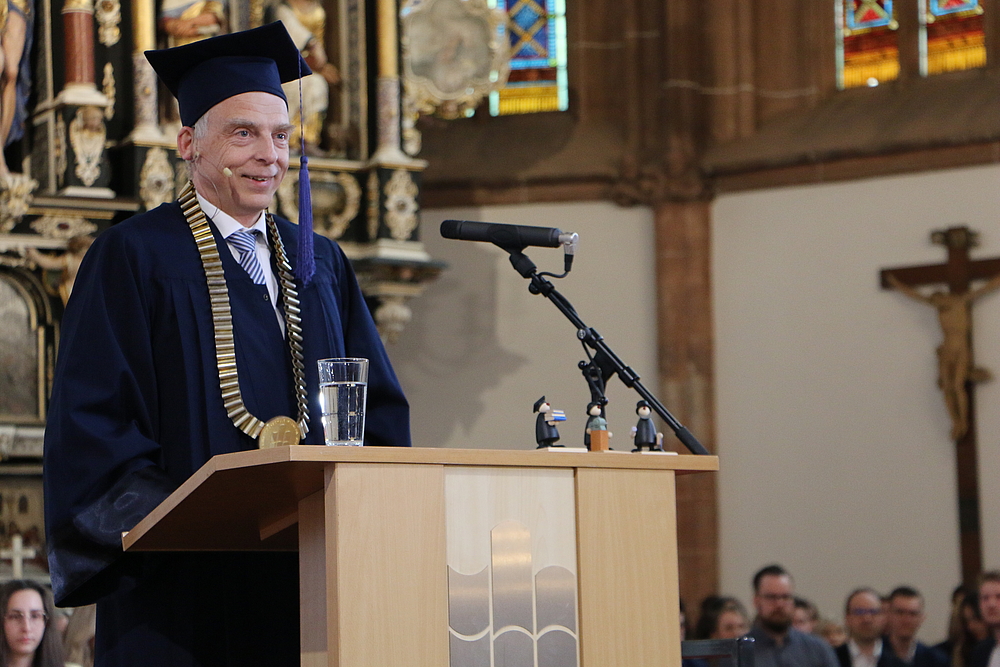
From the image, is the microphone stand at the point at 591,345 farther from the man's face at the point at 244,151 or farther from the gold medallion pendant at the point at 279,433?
the gold medallion pendant at the point at 279,433

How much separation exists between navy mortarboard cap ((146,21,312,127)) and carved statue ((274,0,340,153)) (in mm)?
6306

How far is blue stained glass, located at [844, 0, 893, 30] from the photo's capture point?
508 inches

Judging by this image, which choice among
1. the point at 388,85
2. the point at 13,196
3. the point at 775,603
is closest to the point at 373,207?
the point at 388,85

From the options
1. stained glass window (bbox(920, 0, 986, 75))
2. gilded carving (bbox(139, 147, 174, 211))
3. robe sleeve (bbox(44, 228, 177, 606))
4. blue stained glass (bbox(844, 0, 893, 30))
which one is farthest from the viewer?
blue stained glass (bbox(844, 0, 893, 30))

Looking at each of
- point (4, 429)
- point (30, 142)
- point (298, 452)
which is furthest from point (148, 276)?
point (30, 142)

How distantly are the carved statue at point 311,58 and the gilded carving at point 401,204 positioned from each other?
578mm

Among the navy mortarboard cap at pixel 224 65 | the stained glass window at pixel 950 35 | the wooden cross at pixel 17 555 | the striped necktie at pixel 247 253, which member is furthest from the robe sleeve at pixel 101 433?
the stained glass window at pixel 950 35

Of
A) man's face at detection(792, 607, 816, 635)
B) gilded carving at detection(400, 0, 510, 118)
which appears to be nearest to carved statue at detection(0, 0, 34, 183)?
gilded carving at detection(400, 0, 510, 118)

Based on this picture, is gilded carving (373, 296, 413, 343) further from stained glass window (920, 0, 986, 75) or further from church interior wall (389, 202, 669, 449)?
stained glass window (920, 0, 986, 75)

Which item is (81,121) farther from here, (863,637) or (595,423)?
(595,423)

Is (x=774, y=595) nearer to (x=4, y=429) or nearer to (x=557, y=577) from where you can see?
(x=4, y=429)

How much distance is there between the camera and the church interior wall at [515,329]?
12727 millimetres

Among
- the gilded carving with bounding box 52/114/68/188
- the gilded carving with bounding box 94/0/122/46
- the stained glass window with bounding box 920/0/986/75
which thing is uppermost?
the stained glass window with bounding box 920/0/986/75

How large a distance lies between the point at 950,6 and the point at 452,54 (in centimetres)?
451
